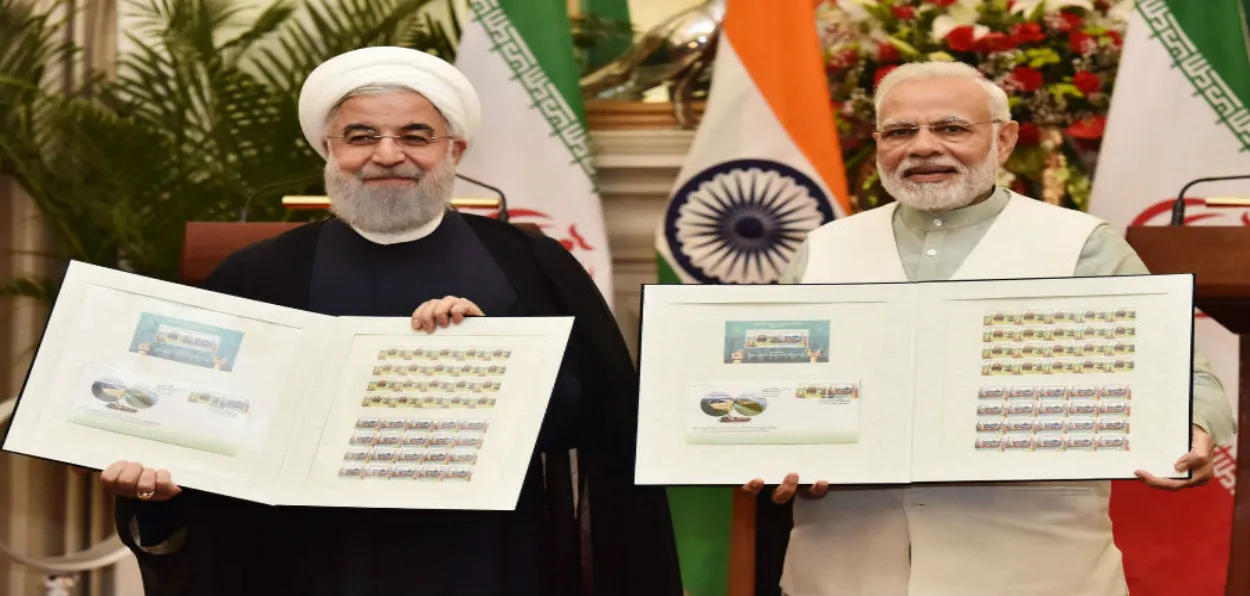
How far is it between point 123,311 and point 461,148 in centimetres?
84

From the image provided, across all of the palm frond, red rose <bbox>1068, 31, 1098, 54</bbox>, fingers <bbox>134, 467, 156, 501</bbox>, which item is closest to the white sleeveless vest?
fingers <bbox>134, 467, 156, 501</bbox>

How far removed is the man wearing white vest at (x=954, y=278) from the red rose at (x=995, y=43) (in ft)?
4.19

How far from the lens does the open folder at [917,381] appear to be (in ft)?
10.0

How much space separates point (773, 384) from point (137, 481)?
1264 millimetres

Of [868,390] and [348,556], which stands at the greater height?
[868,390]

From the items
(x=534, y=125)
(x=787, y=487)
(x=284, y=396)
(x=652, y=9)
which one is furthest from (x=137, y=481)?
(x=652, y=9)

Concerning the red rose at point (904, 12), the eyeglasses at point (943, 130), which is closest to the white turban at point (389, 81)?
the eyeglasses at point (943, 130)

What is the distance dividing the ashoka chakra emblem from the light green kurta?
3.63 feet

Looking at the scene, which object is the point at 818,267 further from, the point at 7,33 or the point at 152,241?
the point at 7,33

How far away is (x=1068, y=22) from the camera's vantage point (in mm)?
4879

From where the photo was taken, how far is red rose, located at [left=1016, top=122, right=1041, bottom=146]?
4.82 meters

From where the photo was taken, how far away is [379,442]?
3105 mm

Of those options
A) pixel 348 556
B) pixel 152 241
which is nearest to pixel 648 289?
pixel 348 556

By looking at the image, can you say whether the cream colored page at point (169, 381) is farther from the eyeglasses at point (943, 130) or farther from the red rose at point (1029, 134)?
the red rose at point (1029, 134)
